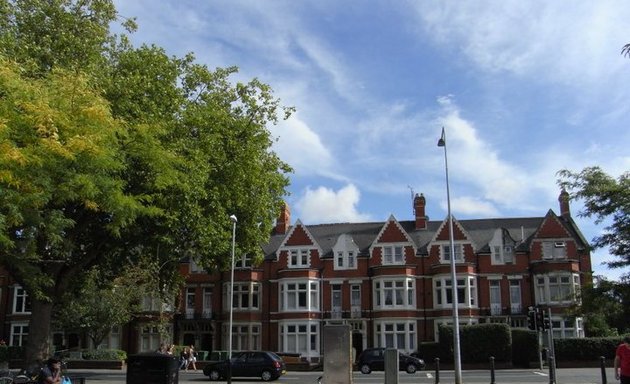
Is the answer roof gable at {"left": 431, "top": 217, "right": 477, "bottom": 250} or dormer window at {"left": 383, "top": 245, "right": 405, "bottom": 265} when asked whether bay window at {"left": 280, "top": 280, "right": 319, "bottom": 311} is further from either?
roof gable at {"left": 431, "top": 217, "right": 477, "bottom": 250}

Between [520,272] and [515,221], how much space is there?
5811mm

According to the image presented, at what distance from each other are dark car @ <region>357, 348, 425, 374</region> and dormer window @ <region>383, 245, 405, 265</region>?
43.0ft

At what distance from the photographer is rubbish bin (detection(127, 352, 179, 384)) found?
52.5ft

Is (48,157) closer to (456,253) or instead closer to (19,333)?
(456,253)

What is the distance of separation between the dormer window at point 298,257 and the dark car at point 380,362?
553 inches

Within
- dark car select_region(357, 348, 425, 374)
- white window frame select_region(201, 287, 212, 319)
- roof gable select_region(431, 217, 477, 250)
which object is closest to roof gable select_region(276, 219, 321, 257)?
white window frame select_region(201, 287, 212, 319)

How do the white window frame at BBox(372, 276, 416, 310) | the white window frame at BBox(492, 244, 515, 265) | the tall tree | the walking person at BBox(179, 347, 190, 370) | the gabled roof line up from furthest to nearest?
the gabled roof < the white window frame at BBox(492, 244, 515, 265) < the white window frame at BBox(372, 276, 416, 310) < the walking person at BBox(179, 347, 190, 370) < the tall tree

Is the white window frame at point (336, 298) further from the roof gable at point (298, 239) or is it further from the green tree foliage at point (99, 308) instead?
the green tree foliage at point (99, 308)

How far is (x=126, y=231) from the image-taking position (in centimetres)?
2492

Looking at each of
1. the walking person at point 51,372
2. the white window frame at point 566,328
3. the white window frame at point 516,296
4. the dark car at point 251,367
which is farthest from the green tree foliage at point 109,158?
the white window frame at point 566,328

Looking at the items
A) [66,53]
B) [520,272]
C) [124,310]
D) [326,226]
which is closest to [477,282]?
[520,272]

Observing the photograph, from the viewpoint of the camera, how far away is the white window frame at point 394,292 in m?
48.5

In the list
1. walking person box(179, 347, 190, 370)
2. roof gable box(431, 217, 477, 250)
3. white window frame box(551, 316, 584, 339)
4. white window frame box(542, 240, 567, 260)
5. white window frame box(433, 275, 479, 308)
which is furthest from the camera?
roof gable box(431, 217, 477, 250)

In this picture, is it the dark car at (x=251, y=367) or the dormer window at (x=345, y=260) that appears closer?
the dark car at (x=251, y=367)
